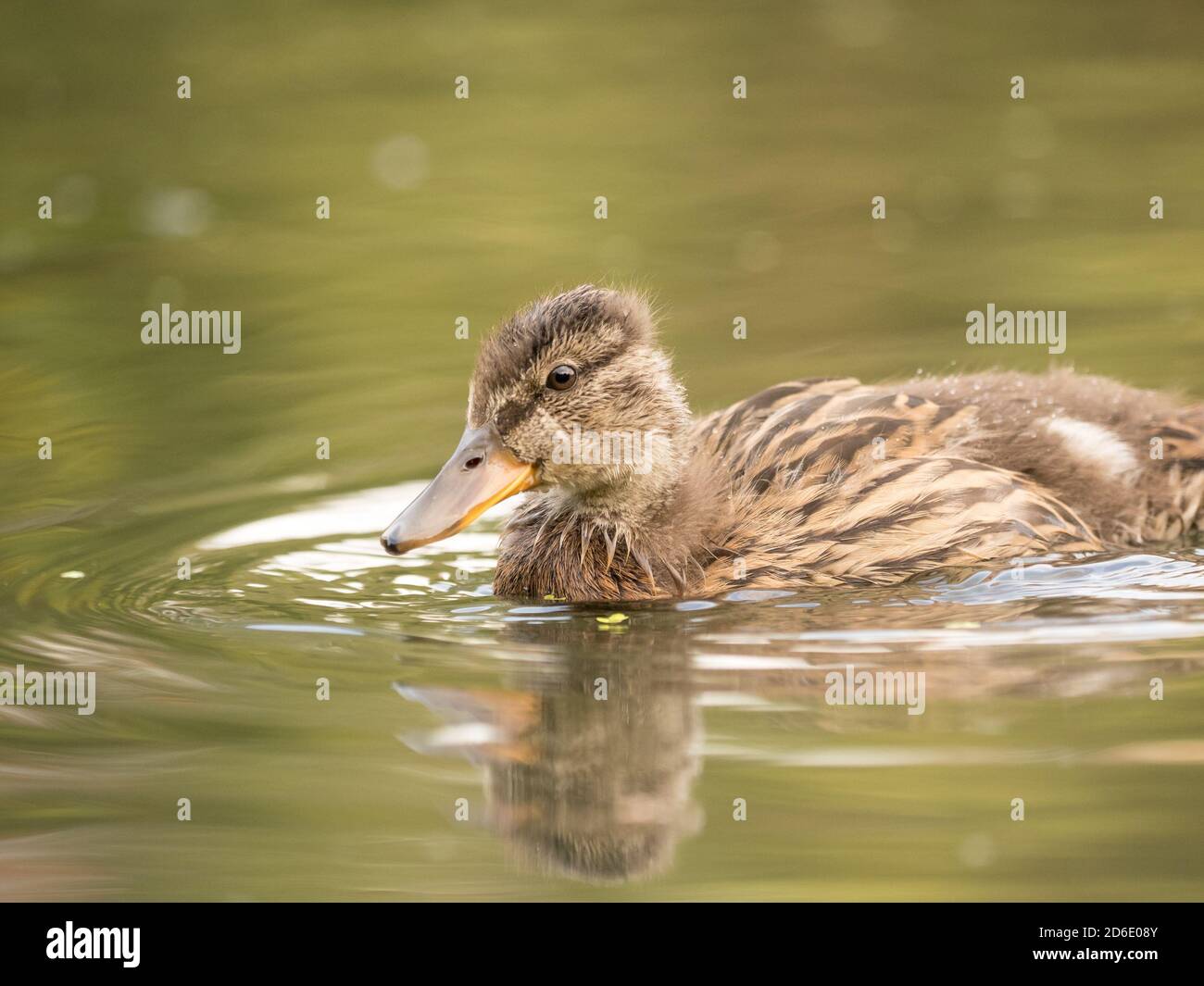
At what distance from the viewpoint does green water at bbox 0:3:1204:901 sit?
6.25 metres

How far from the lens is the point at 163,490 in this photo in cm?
1052

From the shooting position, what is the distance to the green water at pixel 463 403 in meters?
6.25

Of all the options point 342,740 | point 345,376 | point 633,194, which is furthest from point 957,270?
point 342,740

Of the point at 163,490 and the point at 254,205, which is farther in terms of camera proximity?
the point at 254,205

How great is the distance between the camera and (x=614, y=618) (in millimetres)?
8273

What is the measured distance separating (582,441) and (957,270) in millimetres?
5727

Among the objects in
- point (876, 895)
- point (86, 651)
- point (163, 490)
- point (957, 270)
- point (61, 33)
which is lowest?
point (876, 895)

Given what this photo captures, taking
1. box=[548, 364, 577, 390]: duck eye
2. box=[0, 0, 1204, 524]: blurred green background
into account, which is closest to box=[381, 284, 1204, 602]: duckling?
box=[548, 364, 577, 390]: duck eye

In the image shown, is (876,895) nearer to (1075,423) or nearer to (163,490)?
(1075,423)
